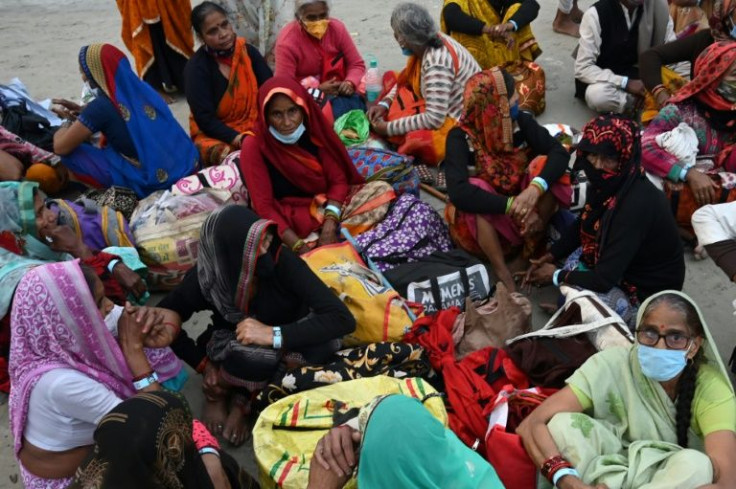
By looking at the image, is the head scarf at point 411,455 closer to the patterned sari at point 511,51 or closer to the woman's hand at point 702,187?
the woman's hand at point 702,187

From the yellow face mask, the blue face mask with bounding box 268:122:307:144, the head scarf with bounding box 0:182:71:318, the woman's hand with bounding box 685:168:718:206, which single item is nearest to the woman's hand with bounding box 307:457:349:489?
the head scarf with bounding box 0:182:71:318

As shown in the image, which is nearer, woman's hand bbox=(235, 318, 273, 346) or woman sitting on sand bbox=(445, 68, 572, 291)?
woman's hand bbox=(235, 318, 273, 346)

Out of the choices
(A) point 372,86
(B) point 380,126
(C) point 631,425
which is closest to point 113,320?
(C) point 631,425

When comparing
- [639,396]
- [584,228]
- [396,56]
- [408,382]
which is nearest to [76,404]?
[408,382]

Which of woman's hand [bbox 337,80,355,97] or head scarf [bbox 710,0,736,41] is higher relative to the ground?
head scarf [bbox 710,0,736,41]

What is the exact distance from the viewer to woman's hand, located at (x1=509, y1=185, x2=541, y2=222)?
355 cm

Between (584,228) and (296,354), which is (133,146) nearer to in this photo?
(296,354)

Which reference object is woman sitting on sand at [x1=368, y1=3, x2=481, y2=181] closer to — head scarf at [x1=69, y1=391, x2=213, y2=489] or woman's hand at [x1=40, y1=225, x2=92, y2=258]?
woman's hand at [x1=40, y1=225, x2=92, y2=258]

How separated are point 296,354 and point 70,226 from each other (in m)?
1.58

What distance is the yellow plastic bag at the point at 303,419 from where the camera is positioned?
7.99 ft

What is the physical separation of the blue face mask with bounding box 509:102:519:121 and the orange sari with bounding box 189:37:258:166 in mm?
1899

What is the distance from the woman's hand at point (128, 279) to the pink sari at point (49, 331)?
100cm

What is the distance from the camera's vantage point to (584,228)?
3354 millimetres

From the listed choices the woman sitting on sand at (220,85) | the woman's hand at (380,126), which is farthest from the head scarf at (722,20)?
the woman sitting on sand at (220,85)
